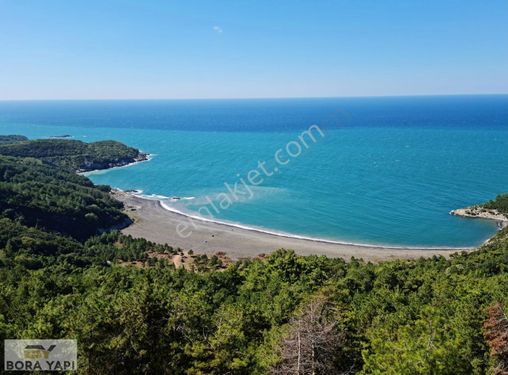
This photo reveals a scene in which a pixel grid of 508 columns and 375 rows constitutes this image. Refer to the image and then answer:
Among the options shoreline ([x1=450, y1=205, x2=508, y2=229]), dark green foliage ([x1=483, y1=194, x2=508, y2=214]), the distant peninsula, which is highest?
the distant peninsula

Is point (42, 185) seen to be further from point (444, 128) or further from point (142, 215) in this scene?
point (444, 128)

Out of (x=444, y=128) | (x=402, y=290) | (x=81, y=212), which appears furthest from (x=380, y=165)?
(x=444, y=128)

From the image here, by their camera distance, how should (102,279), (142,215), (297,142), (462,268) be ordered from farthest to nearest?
(297,142) < (142,215) < (462,268) < (102,279)

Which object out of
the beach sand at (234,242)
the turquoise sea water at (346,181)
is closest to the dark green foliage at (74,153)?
the turquoise sea water at (346,181)

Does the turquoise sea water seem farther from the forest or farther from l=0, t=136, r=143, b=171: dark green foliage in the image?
the forest

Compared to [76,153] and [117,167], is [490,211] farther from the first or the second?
[76,153]

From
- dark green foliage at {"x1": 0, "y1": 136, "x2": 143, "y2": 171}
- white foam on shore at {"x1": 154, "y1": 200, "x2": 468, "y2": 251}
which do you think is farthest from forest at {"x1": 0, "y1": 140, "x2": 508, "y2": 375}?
dark green foliage at {"x1": 0, "y1": 136, "x2": 143, "y2": 171}
